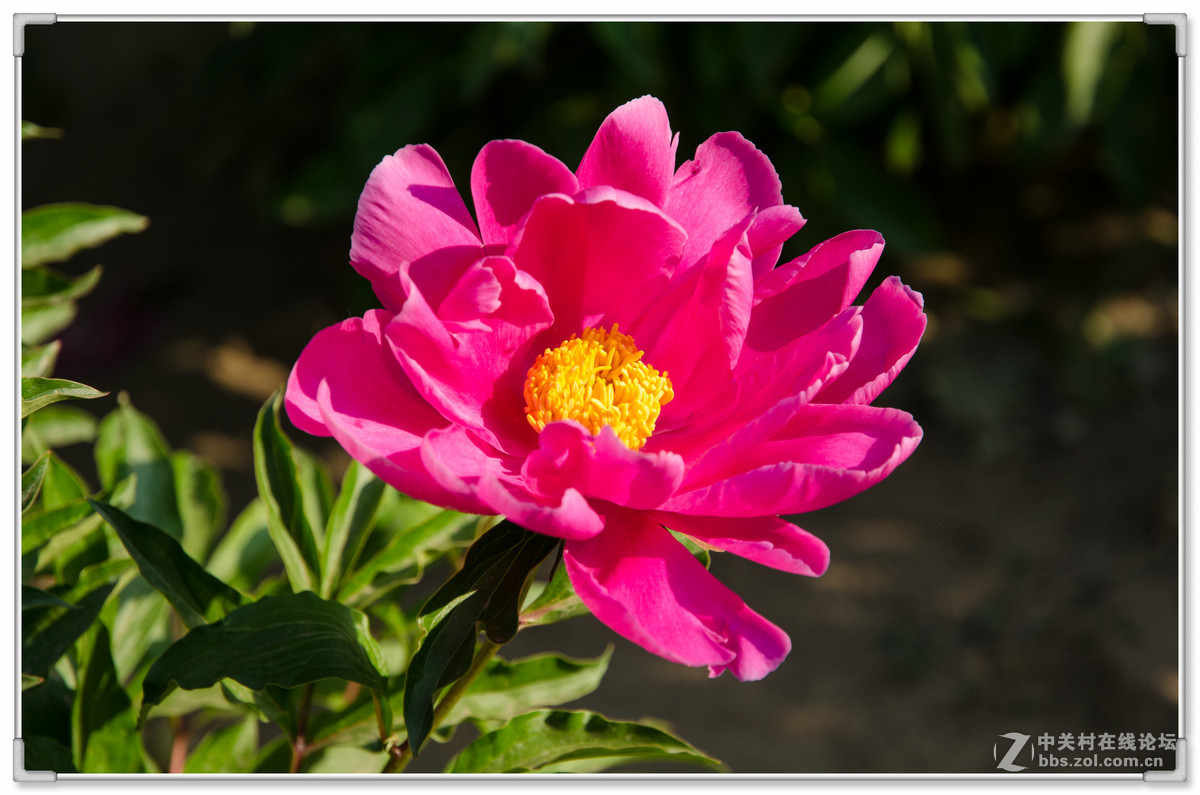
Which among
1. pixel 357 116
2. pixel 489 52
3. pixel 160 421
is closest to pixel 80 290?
pixel 489 52

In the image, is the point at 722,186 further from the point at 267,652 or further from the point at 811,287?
the point at 267,652

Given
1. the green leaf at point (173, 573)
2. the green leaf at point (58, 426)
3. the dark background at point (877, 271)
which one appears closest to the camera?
the green leaf at point (173, 573)

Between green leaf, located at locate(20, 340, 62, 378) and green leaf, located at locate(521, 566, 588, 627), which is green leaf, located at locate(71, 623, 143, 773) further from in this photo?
green leaf, located at locate(521, 566, 588, 627)

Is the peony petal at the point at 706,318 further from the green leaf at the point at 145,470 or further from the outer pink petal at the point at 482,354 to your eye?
the green leaf at the point at 145,470

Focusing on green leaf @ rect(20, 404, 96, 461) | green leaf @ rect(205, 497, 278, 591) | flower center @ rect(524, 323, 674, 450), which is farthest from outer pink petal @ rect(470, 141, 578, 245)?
green leaf @ rect(20, 404, 96, 461)

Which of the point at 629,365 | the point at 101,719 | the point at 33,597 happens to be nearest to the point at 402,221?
the point at 629,365

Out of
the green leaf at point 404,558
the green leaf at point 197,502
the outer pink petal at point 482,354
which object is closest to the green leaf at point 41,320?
the green leaf at point 197,502

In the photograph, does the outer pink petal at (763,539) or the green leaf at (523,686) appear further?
the green leaf at (523,686)

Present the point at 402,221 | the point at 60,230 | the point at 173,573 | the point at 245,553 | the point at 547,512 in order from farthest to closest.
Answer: the point at 245,553, the point at 60,230, the point at 173,573, the point at 402,221, the point at 547,512
